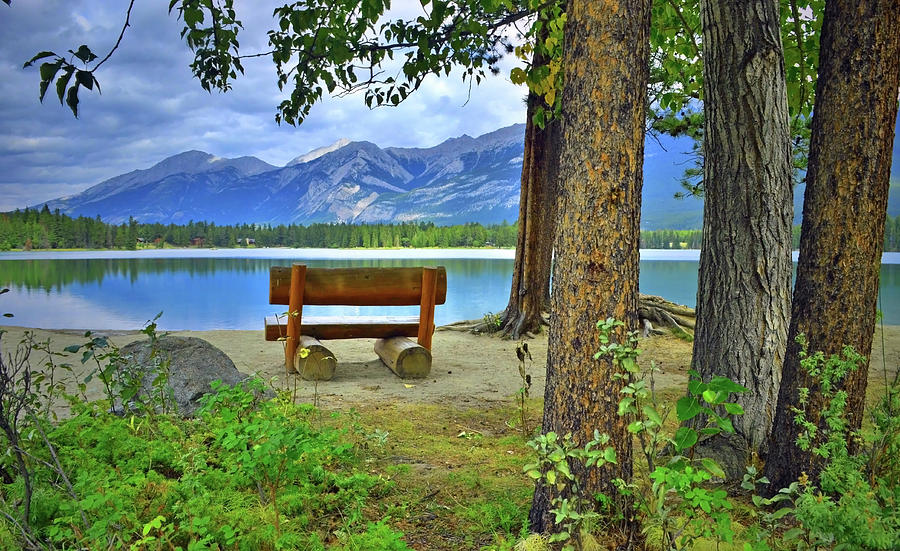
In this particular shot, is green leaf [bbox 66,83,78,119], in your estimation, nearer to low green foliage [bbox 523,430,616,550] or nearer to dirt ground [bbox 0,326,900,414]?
low green foliage [bbox 523,430,616,550]

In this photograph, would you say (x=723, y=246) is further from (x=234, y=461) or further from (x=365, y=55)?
(x=365, y=55)

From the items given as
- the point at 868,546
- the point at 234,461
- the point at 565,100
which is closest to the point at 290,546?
the point at 234,461

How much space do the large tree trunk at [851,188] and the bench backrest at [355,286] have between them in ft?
17.6

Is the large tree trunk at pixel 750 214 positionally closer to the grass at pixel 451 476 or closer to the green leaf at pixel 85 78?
the grass at pixel 451 476

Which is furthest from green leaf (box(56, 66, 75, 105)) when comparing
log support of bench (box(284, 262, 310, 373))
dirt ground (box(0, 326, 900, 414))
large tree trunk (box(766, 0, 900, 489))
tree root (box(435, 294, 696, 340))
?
tree root (box(435, 294, 696, 340))

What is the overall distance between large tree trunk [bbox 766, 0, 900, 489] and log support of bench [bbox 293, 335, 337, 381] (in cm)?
556

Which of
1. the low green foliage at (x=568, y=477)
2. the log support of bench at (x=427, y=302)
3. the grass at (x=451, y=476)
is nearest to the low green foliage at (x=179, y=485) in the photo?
the grass at (x=451, y=476)

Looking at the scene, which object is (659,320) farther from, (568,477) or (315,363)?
(568,477)

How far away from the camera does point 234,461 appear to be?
3.46 meters

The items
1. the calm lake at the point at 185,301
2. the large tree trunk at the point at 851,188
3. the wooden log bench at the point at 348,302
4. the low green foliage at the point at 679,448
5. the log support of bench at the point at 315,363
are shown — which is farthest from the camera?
the calm lake at the point at 185,301

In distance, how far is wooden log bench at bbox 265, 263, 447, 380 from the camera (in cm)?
773

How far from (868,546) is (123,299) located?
116ft

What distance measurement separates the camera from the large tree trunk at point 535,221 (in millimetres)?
11570

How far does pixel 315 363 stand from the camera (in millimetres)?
7609
